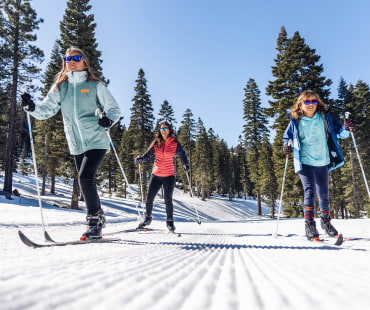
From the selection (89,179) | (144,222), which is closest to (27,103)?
(89,179)

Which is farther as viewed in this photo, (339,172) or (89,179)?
(339,172)

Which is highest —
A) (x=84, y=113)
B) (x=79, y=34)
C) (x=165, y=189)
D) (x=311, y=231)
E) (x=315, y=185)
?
(x=79, y=34)

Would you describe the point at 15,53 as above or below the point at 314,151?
above

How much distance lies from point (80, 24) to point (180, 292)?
1930 centimetres

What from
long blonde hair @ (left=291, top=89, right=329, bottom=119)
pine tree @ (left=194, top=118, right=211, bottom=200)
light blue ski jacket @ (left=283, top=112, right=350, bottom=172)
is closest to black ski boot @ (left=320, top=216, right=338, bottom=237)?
light blue ski jacket @ (left=283, top=112, right=350, bottom=172)

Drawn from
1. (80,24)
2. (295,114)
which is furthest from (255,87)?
(295,114)

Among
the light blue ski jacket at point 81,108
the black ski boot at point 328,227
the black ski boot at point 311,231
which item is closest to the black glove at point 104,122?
the light blue ski jacket at point 81,108

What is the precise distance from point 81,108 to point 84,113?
0.07 m

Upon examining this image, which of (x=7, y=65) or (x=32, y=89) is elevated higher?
(x=7, y=65)

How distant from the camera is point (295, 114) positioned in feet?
12.7

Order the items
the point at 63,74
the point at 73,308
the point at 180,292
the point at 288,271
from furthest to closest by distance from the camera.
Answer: the point at 63,74, the point at 288,271, the point at 180,292, the point at 73,308

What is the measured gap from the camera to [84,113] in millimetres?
3057

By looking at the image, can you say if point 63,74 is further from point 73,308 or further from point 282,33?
point 282,33

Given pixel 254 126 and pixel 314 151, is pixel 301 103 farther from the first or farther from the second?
pixel 254 126
